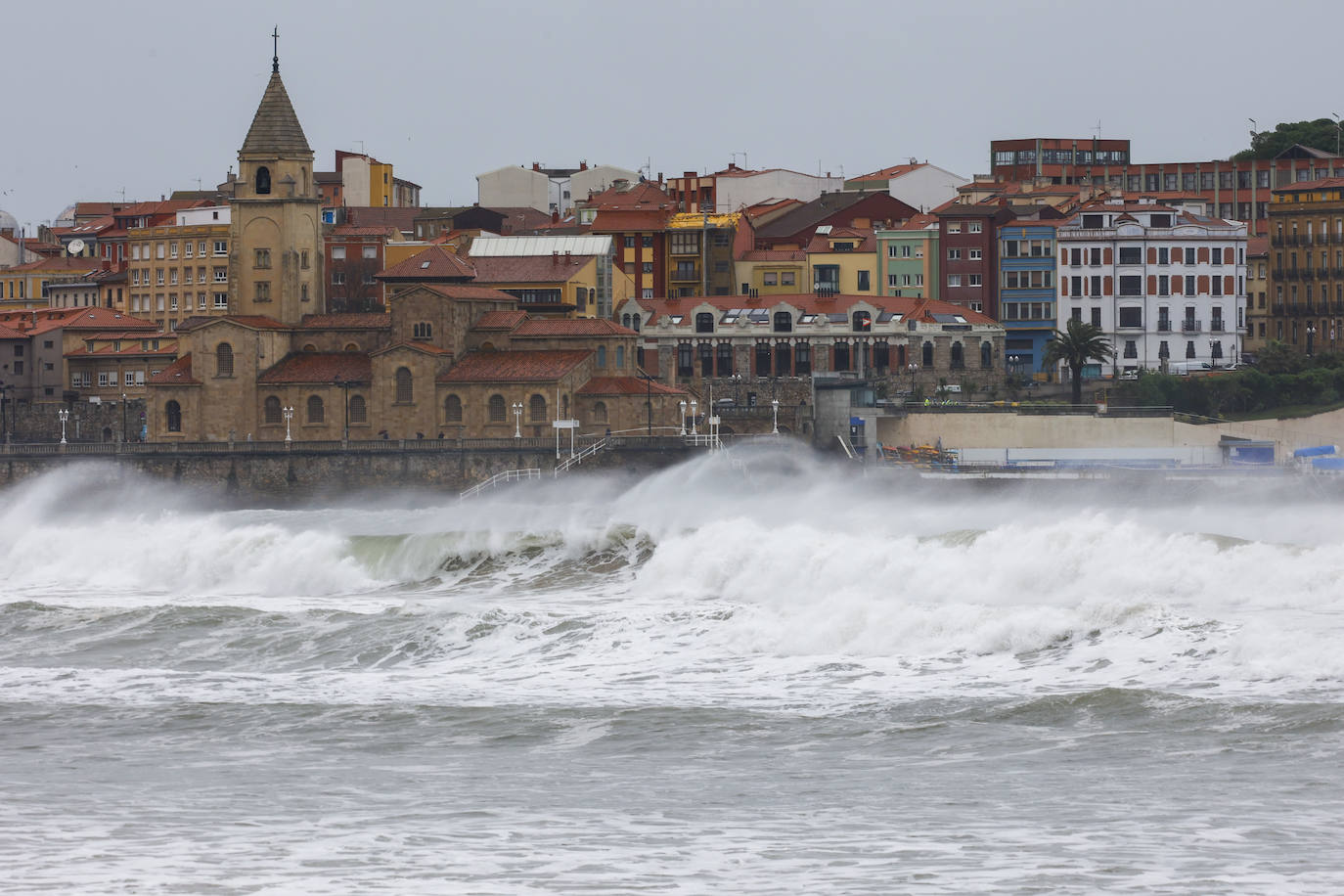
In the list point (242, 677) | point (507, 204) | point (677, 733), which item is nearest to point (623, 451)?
point (242, 677)

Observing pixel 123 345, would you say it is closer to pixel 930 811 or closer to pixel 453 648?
pixel 453 648

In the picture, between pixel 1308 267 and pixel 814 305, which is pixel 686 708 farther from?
pixel 1308 267

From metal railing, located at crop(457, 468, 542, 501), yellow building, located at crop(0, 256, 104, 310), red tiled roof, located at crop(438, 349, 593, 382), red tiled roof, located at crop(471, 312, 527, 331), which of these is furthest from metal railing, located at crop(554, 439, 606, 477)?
yellow building, located at crop(0, 256, 104, 310)

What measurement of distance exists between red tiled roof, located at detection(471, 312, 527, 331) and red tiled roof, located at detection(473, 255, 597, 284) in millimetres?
6503

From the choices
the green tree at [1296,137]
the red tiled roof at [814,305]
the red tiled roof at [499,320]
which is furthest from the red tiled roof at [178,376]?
the green tree at [1296,137]

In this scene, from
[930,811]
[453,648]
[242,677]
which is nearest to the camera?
[930,811]

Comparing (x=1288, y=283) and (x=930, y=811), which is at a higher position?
(x=1288, y=283)

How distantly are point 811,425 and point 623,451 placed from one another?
953 centimetres

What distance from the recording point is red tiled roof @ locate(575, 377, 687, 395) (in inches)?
3206

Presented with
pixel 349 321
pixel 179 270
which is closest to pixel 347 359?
pixel 349 321

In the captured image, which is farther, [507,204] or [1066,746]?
[507,204]

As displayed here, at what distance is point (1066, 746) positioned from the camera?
30.8m

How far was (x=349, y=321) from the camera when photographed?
86.9 metres

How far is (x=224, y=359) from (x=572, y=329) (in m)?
13.4
